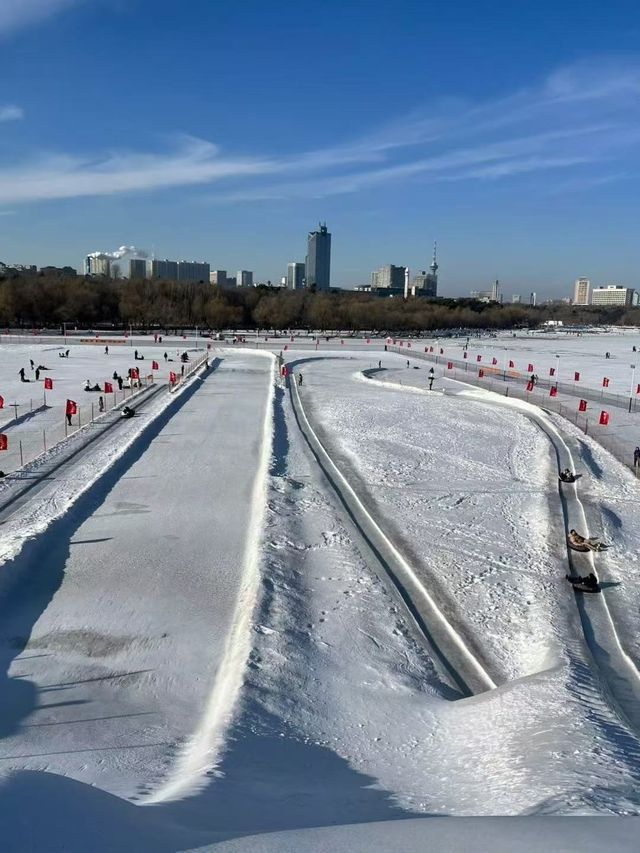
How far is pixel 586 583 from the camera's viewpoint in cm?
1311

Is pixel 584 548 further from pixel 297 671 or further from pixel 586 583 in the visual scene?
pixel 297 671

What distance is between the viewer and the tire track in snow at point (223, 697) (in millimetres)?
6902

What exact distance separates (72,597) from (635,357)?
229 ft

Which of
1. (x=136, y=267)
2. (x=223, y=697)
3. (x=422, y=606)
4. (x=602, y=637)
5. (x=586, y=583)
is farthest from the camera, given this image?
(x=136, y=267)

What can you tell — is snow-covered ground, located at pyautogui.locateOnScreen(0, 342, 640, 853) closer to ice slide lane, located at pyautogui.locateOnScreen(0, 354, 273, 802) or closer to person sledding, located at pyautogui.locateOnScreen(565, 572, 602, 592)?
ice slide lane, located at pyautogui.locateOnScreen(0, 354, 273, 802)

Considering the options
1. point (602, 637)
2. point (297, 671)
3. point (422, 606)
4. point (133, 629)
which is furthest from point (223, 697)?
point (602, 637)

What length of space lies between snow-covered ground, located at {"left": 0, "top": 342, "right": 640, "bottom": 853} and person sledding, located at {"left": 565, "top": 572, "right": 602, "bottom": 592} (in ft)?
0.83

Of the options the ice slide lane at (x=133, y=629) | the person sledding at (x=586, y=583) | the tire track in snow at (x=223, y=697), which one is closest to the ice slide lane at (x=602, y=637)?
the person sledding at (x=586, y=583)

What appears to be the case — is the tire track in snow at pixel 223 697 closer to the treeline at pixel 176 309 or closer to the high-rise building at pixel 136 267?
the treeline at pixel 176 309

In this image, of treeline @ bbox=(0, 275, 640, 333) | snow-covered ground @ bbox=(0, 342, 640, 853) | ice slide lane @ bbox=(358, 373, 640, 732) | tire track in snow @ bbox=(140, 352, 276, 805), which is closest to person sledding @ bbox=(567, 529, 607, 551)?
ice slide lane @ bbox=(358, 373, 640, 732)

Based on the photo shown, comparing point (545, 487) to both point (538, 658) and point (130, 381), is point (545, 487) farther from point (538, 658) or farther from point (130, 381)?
point (130, 381)

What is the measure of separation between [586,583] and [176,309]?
10631 cm

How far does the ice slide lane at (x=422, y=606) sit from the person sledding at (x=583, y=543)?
3813 millimetres

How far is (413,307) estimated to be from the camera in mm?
151125
